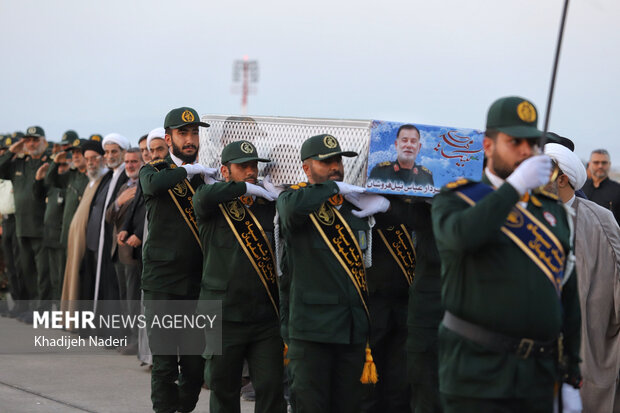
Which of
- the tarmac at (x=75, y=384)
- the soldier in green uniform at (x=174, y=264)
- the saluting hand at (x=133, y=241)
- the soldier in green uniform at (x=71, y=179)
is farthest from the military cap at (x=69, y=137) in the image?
the soldier in green uniform at (x=174, y=264)

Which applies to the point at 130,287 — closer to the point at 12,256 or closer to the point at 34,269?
the point at 34,269

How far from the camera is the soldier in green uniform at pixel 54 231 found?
1391cm

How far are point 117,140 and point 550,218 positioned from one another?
8.11m

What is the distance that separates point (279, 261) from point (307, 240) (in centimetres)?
53

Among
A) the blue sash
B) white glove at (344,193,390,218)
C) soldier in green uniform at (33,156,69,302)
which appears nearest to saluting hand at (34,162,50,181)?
soldier in green uniform at (33,156,69,302)

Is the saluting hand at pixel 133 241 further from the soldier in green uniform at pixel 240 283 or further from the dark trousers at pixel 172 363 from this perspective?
the soldier in green uniform at pixel 240 283

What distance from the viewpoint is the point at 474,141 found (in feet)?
21.9

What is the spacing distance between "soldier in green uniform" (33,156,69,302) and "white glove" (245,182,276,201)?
6.99 m

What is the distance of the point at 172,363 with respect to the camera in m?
8.18

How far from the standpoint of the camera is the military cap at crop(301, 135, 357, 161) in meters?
6.62

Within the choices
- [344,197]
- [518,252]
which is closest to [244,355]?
[344,197]

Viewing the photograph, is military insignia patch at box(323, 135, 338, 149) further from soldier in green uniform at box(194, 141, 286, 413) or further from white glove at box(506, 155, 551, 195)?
white glove at box(506, 155, 551, 195)

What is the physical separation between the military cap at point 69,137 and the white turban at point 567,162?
8354 millimetres

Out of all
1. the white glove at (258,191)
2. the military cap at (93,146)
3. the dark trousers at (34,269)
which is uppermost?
the white glove at (258,191)
